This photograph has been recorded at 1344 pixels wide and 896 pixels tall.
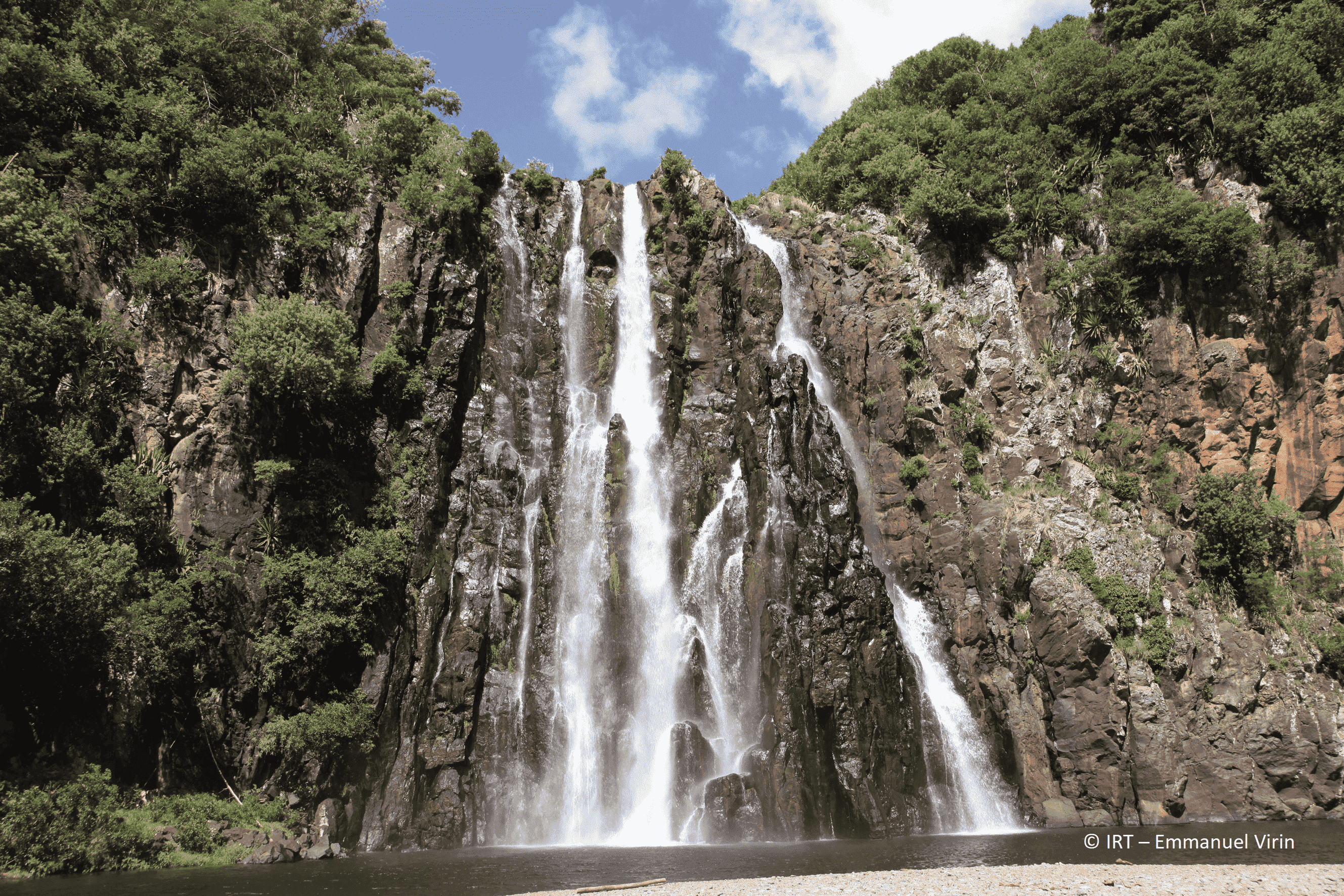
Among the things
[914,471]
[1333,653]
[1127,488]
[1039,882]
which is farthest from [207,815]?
[1333,653]

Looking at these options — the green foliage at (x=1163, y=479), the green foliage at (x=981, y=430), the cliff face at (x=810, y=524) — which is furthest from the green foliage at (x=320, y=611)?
the green foliage at (x=1163, y=479)

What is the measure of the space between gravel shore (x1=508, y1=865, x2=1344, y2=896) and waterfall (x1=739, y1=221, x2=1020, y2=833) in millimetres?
8391

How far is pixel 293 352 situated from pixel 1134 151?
120 ft

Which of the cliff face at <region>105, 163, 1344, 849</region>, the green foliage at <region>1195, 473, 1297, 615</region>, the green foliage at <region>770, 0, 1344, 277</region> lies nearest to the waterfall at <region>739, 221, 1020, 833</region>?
the cliff face at <region>105, 163, 1344, 849</region>

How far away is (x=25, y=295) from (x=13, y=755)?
12.4m

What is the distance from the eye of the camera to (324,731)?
2070 centimetres

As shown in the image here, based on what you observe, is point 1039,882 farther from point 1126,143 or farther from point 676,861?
point 1126,143

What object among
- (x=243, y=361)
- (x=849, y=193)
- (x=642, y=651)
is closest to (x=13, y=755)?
(x=243, y=361)

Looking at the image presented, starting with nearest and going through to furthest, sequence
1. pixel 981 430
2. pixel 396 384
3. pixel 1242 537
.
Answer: pixel 396 384, pixel 1242 537, pixel 981 430

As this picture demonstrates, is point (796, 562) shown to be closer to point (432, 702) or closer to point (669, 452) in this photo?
point (669, 452)

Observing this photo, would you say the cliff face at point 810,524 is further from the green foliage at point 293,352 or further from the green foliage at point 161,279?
the green foliage at point 293,352

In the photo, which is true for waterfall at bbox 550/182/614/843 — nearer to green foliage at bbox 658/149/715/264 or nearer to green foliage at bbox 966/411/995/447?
green foliage at bbox 658/149/715/264

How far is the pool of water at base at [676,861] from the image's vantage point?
579 inches

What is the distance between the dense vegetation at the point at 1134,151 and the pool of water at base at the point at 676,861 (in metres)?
20.6
